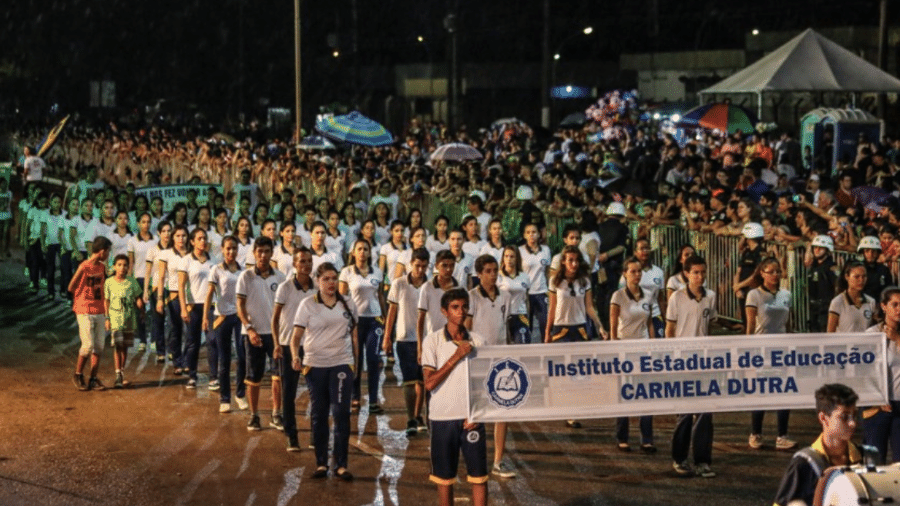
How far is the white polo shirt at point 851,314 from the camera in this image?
1128cm

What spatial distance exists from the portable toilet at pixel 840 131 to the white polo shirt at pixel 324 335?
48.6 ft

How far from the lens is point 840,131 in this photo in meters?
24.9

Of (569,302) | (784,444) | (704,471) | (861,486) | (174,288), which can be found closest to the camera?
(861,486)

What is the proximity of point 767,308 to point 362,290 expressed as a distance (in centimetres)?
393

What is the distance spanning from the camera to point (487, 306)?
11648 mm

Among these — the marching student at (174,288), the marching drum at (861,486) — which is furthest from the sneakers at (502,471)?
the marching drum at (861,486)

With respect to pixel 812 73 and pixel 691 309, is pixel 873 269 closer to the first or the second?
pixel 691 309

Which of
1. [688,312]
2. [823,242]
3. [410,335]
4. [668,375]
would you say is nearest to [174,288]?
[410,335]

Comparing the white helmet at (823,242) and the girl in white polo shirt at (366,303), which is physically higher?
the white helmet at (823,242)

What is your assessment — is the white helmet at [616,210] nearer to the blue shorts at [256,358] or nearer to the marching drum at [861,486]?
the blue shorts at [256,358]

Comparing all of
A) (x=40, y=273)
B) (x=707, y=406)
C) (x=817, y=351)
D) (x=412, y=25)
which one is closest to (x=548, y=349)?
(x=707, y=406)

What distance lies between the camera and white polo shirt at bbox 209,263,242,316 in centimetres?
1412

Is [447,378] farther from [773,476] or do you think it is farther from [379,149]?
[379,149]

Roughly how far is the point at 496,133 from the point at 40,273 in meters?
18.4
